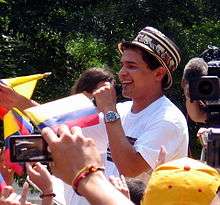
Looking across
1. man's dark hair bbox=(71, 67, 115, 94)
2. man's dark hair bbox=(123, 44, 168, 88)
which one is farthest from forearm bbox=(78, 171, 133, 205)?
man's dark hair bbox=(71, 67, 115, 94)

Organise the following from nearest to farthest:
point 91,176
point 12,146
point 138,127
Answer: point 91,176
point 12,146
point 138,127

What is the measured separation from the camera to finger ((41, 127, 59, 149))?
8.58ft

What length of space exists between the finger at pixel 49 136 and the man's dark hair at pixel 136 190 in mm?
1336

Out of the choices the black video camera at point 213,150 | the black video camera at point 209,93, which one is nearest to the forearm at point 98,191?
the black video camera at point 213,150

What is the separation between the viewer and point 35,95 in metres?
12.6

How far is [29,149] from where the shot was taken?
282 centimetres

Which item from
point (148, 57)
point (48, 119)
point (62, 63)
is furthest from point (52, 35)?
point (48, 119)

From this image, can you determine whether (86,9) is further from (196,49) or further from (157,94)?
(157,94)

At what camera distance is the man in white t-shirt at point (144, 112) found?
4.46 m

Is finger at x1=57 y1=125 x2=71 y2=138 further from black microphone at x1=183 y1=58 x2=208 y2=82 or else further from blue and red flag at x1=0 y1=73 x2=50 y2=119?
blue and red flag at x1=0 y1=73 x2=50 y2=119

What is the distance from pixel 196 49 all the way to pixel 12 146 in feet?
34.1

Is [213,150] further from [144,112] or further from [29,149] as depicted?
[144,112]

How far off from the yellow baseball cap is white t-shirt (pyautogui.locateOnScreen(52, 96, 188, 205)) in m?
1.51

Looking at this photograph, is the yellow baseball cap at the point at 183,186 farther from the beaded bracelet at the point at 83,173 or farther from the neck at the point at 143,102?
the neck at the point at 143,102
